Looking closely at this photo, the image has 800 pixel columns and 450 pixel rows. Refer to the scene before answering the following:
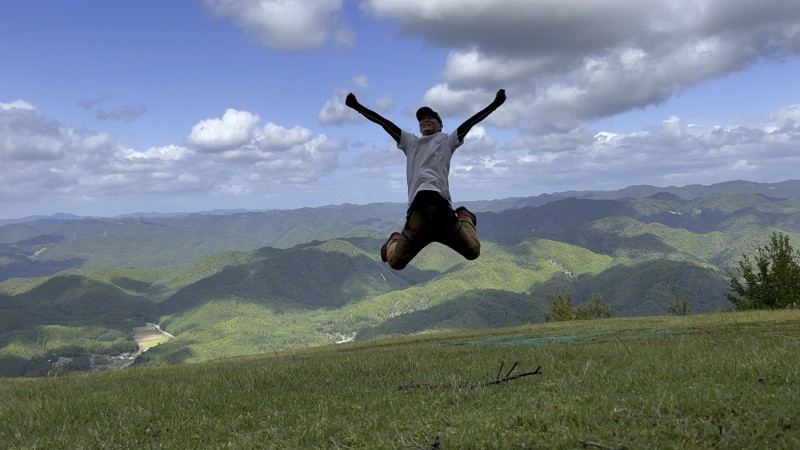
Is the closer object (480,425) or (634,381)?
(480,425)

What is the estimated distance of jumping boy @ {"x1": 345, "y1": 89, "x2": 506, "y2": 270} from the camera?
919cm

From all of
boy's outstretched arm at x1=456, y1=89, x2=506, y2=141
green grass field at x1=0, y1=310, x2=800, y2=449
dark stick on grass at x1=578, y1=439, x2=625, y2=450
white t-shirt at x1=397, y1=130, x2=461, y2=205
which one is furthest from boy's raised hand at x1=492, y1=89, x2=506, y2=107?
dark stick on grass at x1=578, y1=439, x2=625, y2=450

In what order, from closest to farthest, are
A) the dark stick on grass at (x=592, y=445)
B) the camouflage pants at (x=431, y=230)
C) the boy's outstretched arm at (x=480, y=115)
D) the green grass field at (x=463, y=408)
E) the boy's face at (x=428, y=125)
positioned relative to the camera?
the dark stick on grass at (x=592, y=445) → the green grass field at (x=463, y=408) → the camouflage pants at (x=431, y=230) → the boy's outstretched arm at (x=480, y=115) → the boy's face at (x=428, y=125)

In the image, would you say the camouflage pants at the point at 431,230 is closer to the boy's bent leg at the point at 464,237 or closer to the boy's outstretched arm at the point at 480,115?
the boy's bent leg at the point at 464,237

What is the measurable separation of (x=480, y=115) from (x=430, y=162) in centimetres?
139

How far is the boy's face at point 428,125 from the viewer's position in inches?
385

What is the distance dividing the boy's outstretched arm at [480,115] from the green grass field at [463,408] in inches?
175

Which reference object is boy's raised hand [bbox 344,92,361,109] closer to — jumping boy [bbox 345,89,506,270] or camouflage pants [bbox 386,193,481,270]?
jumping boy [bbox 345,89,506,270]

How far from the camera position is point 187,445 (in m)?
6.00

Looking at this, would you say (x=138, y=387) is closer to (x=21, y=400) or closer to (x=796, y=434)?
(x=21, y=400)

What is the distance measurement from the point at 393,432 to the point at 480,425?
3.15ft

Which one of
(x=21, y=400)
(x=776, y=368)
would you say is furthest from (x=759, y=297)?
(x=21, y=400)

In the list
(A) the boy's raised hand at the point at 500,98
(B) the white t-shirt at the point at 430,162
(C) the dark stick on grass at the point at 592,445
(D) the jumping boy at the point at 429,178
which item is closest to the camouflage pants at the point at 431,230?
(D) the jumping boy at the point at 429,178

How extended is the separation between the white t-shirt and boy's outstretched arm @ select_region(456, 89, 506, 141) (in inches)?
4.7
